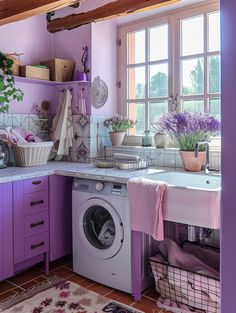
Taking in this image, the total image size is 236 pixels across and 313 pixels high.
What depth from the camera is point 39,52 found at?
11.0 ft

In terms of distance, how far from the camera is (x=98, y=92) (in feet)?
10.6

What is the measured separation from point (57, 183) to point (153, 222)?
1.04m

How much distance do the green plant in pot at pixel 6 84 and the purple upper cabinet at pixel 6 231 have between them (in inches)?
34.9

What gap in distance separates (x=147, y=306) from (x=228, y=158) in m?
1.91

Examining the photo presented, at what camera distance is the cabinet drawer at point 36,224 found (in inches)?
97.9

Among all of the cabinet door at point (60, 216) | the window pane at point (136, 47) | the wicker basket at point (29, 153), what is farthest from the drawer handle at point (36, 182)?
the window pane at point (136, 47)

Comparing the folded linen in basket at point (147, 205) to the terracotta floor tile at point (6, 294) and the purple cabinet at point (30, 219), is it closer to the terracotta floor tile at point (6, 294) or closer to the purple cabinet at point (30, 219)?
the purple cabinet at point (30, 219)

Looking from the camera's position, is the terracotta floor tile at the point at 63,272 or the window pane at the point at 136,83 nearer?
the terracotta floor tile at the point at 63,272

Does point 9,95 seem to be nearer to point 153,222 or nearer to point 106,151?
point 106,151

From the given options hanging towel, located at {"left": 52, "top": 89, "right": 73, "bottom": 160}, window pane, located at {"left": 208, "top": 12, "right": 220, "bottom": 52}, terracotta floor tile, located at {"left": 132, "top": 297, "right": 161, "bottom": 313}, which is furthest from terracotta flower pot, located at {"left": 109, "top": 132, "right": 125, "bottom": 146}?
terracotta floor tile, located at {"left": 132, "top": 297, "right": 161, "bottom": 313}

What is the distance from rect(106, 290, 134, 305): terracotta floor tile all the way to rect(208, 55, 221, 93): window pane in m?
1.84

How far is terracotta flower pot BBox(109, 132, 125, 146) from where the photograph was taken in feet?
10.6

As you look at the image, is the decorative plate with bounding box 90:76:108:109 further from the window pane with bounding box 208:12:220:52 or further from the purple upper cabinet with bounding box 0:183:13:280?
the purple upper cabinet with bounding box 0:183:13:280

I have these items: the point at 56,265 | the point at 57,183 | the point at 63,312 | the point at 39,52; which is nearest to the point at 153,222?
the point at 63,312
